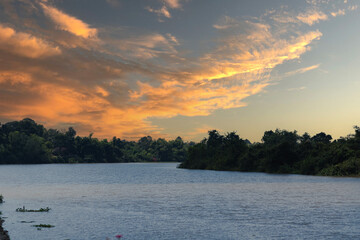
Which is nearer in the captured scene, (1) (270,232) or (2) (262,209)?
(1) (270,232)

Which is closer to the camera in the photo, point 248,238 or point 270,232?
point 248,238

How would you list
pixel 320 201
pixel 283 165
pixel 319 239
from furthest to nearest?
1. pixel 283 165
2. pixel 320 201
3. pixel 319 239

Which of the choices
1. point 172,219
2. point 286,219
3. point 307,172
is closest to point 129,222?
point 172,219

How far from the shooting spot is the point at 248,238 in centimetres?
2977

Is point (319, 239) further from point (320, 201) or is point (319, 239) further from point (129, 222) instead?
point (320, 201)

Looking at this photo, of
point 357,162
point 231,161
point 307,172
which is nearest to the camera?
point 357,162

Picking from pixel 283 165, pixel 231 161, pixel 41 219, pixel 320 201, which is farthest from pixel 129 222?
pixel 231 161

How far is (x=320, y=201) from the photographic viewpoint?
5347cm

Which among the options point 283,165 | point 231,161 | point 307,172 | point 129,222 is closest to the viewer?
point 129,222

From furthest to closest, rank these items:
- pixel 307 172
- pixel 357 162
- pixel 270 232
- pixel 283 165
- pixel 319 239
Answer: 1. pixel 283 165
2. pixel 307 172
3. pixel 357 162
4. pixel 270 232
5. pixel 319 239

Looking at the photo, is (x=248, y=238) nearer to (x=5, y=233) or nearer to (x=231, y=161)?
(x=5, y=233)

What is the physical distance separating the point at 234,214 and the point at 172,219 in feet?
25.7

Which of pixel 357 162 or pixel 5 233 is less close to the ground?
pixel 357 162

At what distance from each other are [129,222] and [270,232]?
47.0 feet
